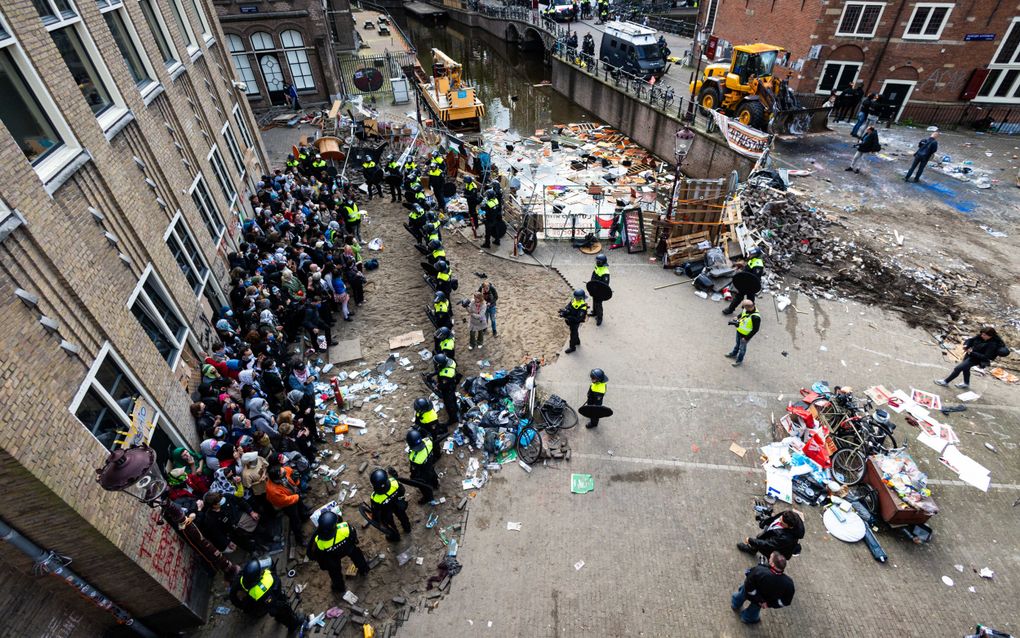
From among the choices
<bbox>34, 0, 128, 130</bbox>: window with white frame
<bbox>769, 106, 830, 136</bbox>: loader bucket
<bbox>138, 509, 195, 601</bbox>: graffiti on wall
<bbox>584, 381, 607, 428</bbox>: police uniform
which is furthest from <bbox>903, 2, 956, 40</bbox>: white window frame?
<bbox>138, 509, 195, 601</bbox>: graffiti on wall

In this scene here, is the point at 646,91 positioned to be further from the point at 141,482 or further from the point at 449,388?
the point at 141,482

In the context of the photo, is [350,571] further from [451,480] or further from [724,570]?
[724,570]

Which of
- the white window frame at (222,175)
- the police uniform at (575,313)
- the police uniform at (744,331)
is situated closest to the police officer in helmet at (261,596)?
the police uniform at (575,313)

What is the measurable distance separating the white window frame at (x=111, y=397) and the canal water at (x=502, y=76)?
21.6 m

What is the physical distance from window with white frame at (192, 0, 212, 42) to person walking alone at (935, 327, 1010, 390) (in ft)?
Answer: 62.4

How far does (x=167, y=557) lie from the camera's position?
5656mm

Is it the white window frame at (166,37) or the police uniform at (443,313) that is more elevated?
the white window frame at (166,37)

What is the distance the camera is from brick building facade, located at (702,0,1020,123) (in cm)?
1750

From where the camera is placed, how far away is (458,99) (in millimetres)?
21109

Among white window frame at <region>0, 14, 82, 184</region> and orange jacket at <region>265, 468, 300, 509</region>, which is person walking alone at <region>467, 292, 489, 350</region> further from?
white window frame at <region>0, 14, 82, 184</region>

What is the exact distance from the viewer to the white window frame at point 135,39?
775cm

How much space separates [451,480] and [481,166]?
41.9ft

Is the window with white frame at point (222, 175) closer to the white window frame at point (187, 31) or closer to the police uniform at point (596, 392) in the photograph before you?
the white window frame at point (187, 31)

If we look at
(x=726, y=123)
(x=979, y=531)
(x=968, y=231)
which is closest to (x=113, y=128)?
(x=979, y=531)
